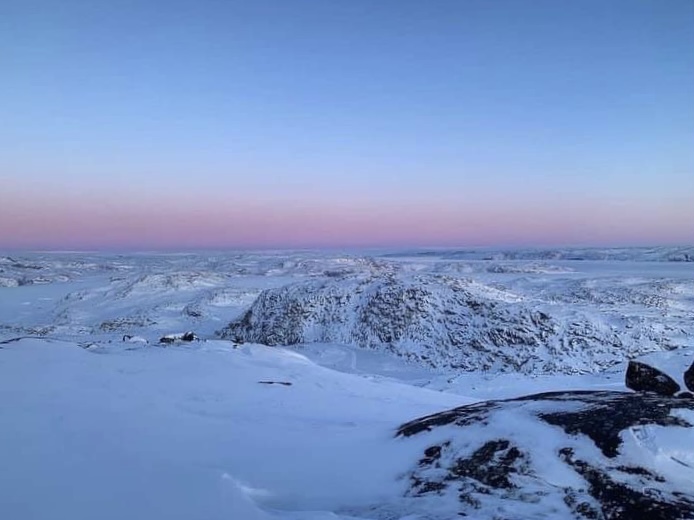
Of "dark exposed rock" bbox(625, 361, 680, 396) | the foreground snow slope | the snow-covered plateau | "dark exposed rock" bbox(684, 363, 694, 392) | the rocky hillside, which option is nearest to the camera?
the snow-covered plateau

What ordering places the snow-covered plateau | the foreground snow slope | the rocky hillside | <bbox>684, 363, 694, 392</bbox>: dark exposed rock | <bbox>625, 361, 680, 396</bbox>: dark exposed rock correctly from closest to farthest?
the snow-covered plateau < the foreground snow slope < <bbox>684, 363, 694, 392</bbox>: dark exposed rock < <bbox>625, 361, 680, 396</bbox>: dark exposed rock < the rocky hillside

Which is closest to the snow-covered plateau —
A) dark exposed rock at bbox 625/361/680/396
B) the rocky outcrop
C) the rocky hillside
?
the rocky outcrop

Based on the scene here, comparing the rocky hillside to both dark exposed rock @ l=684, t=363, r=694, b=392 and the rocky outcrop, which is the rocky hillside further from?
the rocky outcrop

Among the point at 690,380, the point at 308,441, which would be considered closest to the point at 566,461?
the point at 308,441

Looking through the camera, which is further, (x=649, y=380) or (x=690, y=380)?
(x=649, y=380)

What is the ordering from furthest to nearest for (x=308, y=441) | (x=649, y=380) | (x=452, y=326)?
1. (x=452, y=326)
2. (x=649, y=380)
3. (x=308, y=441)

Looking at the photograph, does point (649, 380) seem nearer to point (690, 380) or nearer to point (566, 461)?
point (690, 380)

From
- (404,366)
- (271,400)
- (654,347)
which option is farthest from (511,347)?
(271,400)

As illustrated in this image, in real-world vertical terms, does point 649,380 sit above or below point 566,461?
below
